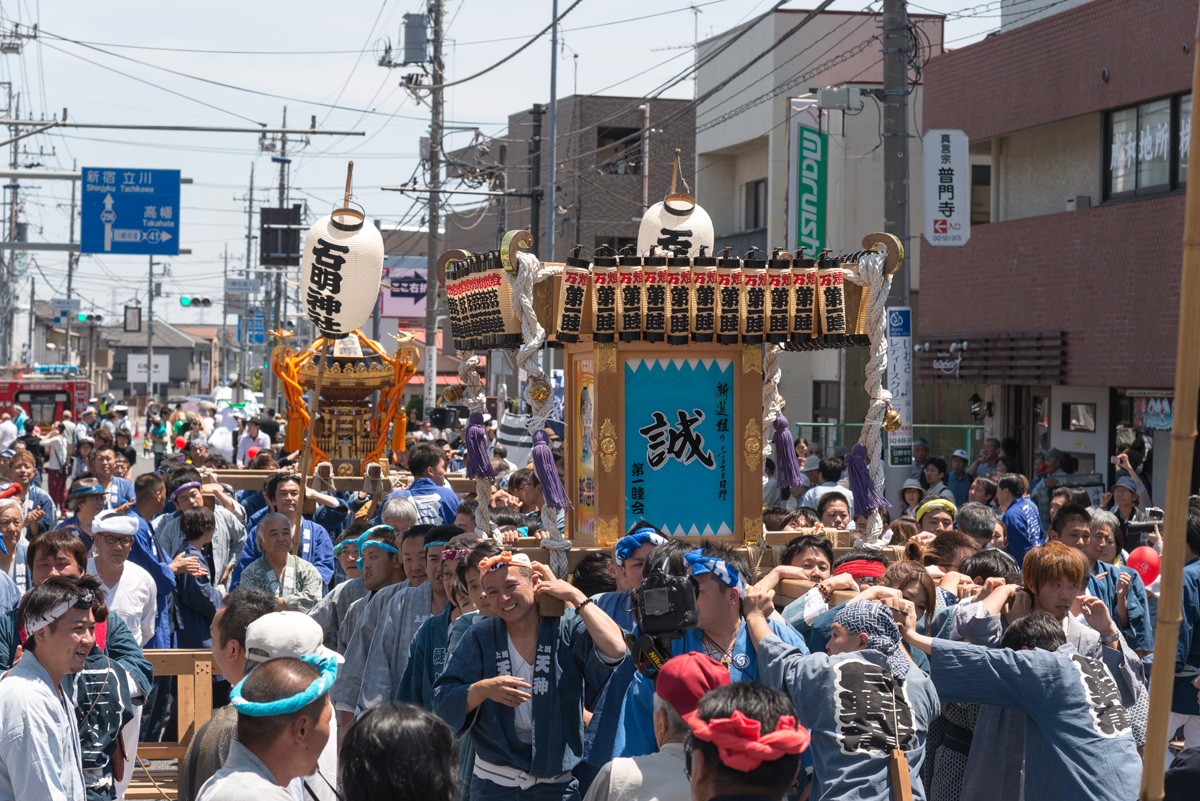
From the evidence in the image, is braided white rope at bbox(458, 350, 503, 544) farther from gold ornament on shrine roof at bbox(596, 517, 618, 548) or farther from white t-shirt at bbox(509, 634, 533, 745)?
white t-shirt at bbox(509, 634, 533, 745)

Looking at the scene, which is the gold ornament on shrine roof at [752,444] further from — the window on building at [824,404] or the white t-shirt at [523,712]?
the window on building at [824,404]

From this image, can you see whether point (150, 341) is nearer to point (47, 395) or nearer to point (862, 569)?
point (47, 395)

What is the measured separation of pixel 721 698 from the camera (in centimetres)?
314

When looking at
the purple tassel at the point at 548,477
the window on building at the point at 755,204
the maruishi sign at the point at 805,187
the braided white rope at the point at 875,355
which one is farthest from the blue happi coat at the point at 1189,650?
the window on building at the point at 755,204

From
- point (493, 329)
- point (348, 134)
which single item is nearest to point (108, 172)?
point (348, 134)

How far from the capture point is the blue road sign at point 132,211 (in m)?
22.1

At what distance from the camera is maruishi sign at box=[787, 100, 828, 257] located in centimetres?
2020

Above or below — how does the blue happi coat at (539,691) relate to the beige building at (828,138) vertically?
below

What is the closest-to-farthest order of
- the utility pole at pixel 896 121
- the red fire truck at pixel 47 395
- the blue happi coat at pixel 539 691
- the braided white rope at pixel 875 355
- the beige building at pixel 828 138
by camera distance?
1. the blue happi coat at pixel 539 691
2. the braided white rope at pixel 875 355
3. the utility pole at pixel 896 121
4. the beige building at pixel 828 138
5. the red fire truck at pixel 47 395

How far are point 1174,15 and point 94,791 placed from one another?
46.5 feet

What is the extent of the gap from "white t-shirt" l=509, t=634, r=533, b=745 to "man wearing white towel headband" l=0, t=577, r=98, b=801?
1.52m

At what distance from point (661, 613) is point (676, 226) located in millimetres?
5856

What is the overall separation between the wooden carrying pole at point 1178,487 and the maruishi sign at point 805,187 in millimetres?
17767

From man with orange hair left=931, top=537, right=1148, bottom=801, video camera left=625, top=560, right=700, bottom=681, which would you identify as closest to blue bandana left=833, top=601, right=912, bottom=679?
video camera left=625, top=560, right=700, bottom=681
